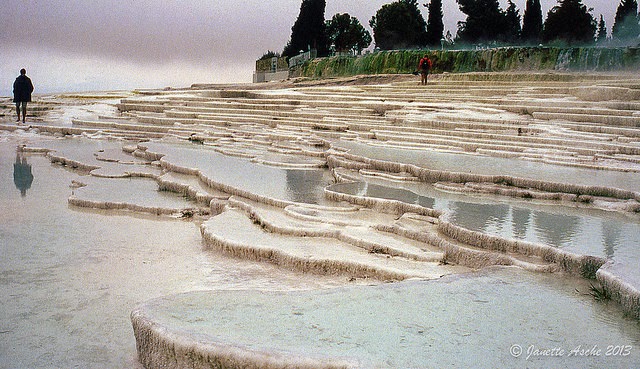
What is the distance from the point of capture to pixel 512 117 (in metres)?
11.1

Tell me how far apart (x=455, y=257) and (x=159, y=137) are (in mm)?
10084

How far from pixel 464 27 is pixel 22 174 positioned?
2534cm

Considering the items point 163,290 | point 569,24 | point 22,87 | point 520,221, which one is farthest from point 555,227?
point 569,24

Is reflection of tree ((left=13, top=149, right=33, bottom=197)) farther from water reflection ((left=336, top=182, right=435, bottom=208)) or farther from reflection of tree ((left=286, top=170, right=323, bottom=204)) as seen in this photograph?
water reflection ((left=336, top=182, right=435, bottom=208))

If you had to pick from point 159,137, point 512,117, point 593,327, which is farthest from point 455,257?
point 159,137

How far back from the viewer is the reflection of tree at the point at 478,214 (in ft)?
17.1

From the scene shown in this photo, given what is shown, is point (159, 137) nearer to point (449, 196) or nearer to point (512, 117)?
point (512, 117)

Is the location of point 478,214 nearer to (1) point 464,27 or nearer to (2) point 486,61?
(2) point 486,61

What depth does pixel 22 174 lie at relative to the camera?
31.2 feet

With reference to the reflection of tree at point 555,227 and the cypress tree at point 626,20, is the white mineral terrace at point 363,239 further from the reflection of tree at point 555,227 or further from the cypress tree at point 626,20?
the cypress tree at point 626,20

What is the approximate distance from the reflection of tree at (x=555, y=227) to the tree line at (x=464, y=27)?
19283 mm

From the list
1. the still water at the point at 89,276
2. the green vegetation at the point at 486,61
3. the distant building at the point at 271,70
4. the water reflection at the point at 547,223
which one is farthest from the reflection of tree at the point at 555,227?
the distant building at the point at 271,70

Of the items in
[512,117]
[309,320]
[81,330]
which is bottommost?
[81,330]

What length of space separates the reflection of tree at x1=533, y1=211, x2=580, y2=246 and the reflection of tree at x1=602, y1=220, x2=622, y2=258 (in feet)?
0.68
